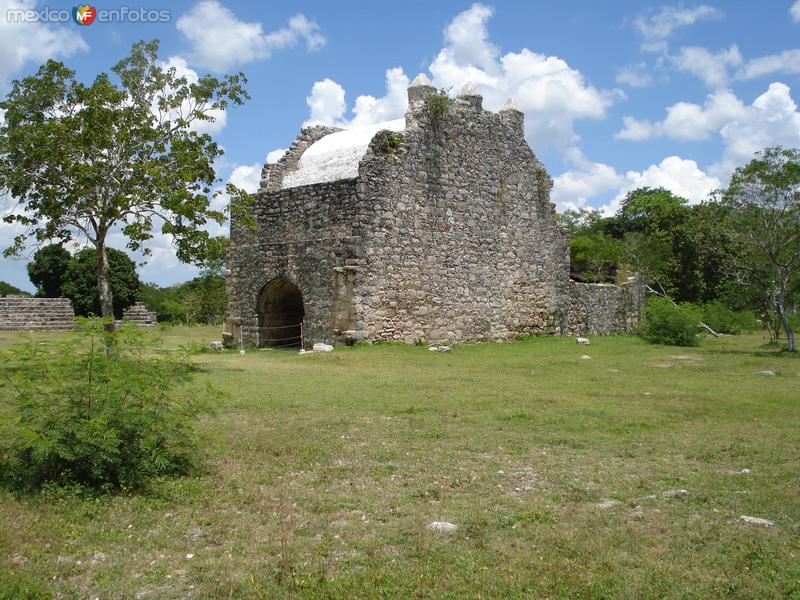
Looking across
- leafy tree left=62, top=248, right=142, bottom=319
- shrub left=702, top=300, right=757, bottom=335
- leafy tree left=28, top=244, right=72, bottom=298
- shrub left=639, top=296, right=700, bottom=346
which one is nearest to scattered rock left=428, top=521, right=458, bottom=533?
shrub left=639, top=296, right=700, bottom=346

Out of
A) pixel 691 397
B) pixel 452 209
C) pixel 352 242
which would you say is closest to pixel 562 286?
pixel 452 209

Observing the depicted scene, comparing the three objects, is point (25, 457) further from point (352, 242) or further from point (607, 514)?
point (352, 242)

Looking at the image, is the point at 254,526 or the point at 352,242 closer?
the point at 254,526

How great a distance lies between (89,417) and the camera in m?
5.66

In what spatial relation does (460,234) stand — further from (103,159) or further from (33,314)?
(33,314)

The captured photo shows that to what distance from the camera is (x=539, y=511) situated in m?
5.30

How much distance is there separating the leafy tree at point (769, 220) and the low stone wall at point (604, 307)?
6.63m

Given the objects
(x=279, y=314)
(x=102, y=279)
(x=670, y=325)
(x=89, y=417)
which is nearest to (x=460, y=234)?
(x=279, y=314)

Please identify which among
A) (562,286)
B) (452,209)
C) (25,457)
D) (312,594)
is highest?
(452,209)

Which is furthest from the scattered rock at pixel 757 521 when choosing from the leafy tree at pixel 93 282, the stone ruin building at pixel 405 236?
the leafy tree at pixel 93 282

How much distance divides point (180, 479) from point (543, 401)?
6.03m

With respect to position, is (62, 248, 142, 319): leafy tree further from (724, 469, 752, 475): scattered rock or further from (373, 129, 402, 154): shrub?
(724, 469, 752, 475): scattered rock

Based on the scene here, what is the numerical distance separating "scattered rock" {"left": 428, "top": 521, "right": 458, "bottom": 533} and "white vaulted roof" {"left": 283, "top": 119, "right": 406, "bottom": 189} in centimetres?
1492

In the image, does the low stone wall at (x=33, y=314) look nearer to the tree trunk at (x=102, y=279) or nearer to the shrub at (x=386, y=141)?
the tree trunk at (x=102, y=279)
